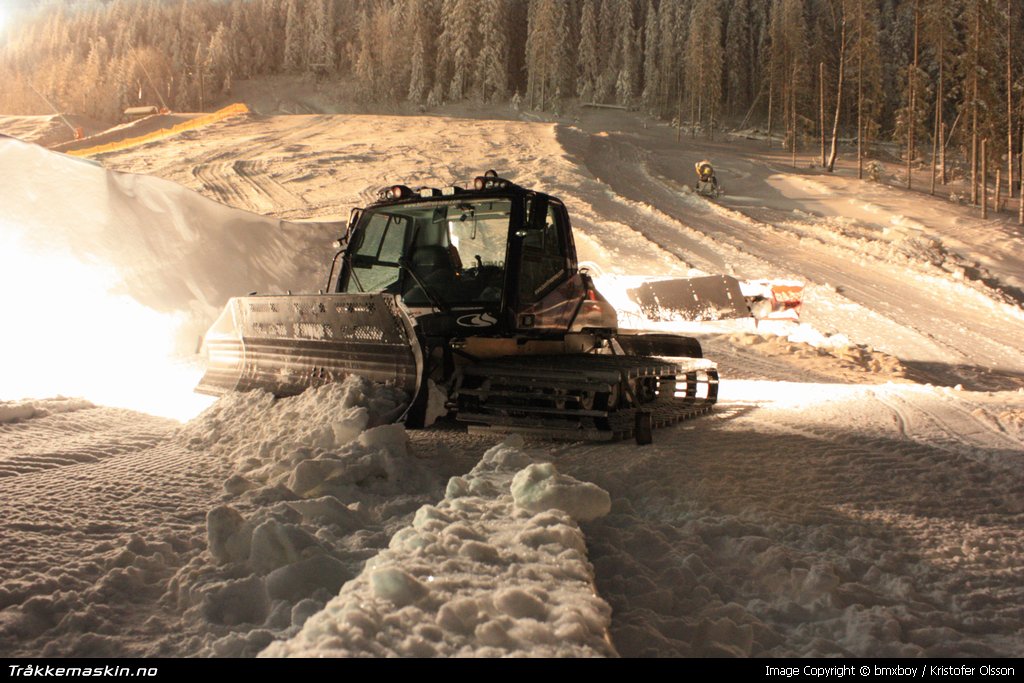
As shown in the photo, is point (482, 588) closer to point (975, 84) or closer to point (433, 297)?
point (433, 297)

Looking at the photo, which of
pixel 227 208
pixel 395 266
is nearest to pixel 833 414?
pixel 395 266

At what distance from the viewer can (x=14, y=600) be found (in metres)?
2.82

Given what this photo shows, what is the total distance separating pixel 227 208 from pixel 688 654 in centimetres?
1477

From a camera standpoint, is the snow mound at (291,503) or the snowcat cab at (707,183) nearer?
the snow mound at (291,503)

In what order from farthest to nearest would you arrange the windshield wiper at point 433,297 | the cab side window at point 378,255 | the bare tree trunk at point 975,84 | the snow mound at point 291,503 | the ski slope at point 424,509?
1. the bare tree trunk at point 975,84
2. the cab side window at point 378,255
3. the windshield wiper at point 433,297
4. the snow mound at point 291,503
5. the ski slope at point 424,509

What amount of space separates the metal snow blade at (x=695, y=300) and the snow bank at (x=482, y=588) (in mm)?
12862

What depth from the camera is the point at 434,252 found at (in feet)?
22.6

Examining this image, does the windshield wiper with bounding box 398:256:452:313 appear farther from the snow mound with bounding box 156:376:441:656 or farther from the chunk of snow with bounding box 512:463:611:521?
the chunk of snow with bounding box 512:463:611:521

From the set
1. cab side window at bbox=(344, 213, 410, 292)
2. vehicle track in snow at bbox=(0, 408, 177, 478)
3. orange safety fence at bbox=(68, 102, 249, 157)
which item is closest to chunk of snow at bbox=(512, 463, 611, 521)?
vehicle track in snow at bbox=(0, 408, 177, 478)

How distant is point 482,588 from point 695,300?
1427cm

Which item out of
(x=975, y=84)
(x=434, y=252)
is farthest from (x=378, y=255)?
(x=975, y=84)

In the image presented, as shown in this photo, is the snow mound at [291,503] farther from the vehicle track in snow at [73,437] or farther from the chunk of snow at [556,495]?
the chunk of snow at [556,495]

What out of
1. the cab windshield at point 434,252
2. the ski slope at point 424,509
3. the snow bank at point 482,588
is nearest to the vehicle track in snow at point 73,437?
the ski slope at point 424,509

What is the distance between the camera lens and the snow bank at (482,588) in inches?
87.1
